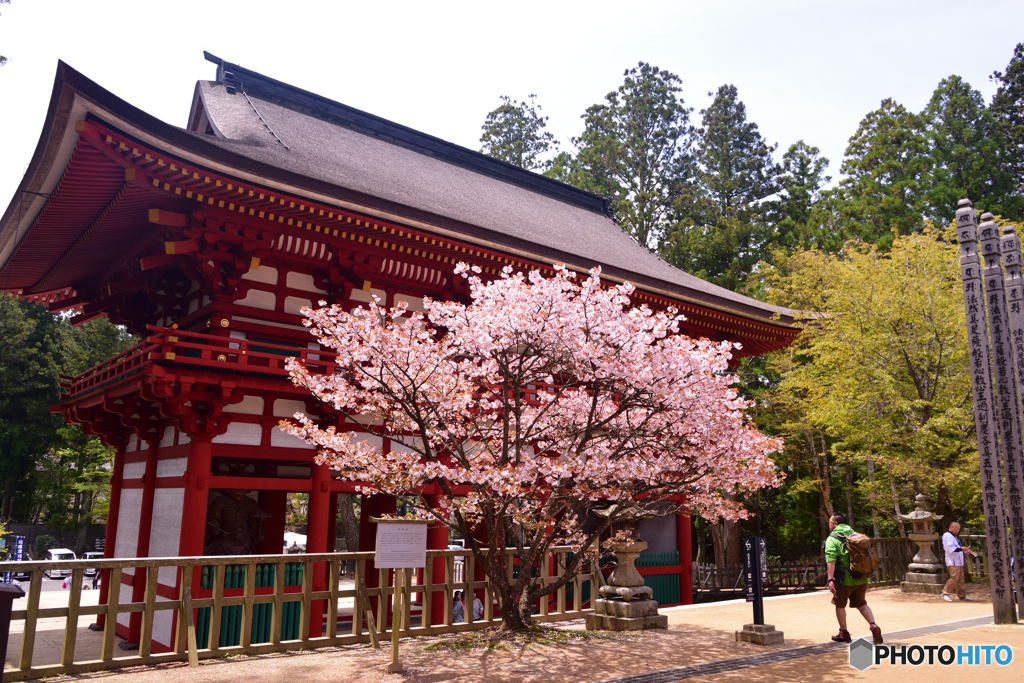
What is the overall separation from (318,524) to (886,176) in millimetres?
35216

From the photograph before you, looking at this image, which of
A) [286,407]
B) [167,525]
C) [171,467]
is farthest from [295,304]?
[167,525]

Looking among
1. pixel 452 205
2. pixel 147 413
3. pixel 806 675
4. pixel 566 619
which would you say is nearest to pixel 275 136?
pixel 452 205

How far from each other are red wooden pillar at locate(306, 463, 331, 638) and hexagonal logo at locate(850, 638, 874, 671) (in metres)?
7.77

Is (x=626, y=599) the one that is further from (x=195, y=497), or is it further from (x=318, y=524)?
(x=195, y=497)

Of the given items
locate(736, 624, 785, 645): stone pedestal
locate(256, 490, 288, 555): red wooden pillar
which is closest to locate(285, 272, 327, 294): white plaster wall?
locate(256, 490, 288, 555): red wooden pillar

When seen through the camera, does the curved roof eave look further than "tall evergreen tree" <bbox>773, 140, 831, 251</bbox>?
No

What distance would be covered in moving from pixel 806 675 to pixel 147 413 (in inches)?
448

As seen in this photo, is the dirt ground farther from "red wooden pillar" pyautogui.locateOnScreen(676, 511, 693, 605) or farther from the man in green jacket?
"red wooden pillar" pyautogui.locateOnScreen(676, 511, 693, 605)

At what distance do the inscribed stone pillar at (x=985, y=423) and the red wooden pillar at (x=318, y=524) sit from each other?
33.5 feet

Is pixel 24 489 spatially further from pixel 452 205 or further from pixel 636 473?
pixel 636 473

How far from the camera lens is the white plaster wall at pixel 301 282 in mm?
12516

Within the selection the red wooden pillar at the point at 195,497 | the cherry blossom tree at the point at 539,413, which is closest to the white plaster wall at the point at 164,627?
the red wooden pillar at the point at 195,497

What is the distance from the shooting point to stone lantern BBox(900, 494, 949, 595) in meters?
14.8

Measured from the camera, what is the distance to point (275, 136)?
1512cm
